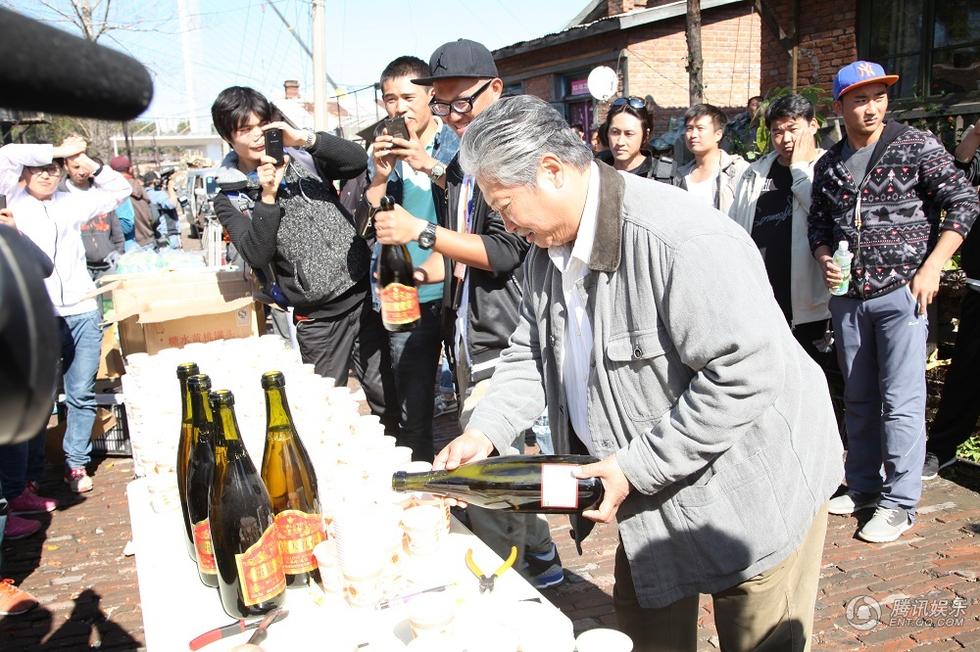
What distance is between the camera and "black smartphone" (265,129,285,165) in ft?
11.8

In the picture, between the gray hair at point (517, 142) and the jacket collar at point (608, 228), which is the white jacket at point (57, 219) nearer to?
the gray hair at point (517, 142)

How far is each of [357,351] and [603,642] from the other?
9.64ft

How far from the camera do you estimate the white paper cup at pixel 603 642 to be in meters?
1.42

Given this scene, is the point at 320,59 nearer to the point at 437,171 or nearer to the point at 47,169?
the point at 47,169

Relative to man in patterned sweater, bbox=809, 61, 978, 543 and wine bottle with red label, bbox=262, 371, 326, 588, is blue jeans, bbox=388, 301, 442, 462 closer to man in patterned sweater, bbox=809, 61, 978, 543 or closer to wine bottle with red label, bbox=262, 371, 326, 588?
wine bottle with red label, bbox=262, 371, 326, 588

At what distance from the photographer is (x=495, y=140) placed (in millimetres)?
1770

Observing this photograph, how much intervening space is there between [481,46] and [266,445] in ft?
6.87

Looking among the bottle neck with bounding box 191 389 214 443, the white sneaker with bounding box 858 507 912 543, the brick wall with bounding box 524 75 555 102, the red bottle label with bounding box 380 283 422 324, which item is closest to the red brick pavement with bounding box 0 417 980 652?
the white sneaker with bounding box 858 507 912 543

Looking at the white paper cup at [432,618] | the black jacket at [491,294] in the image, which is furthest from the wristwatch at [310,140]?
the white paper cup at [432,618]

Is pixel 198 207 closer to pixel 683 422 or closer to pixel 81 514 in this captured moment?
pixel 81 514

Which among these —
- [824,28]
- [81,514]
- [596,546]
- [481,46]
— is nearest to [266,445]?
[481,46]

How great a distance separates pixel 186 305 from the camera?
189 inches

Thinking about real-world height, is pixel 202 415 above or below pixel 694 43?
Result: below

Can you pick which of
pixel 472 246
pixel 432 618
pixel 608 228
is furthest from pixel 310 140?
pixel 432 618
